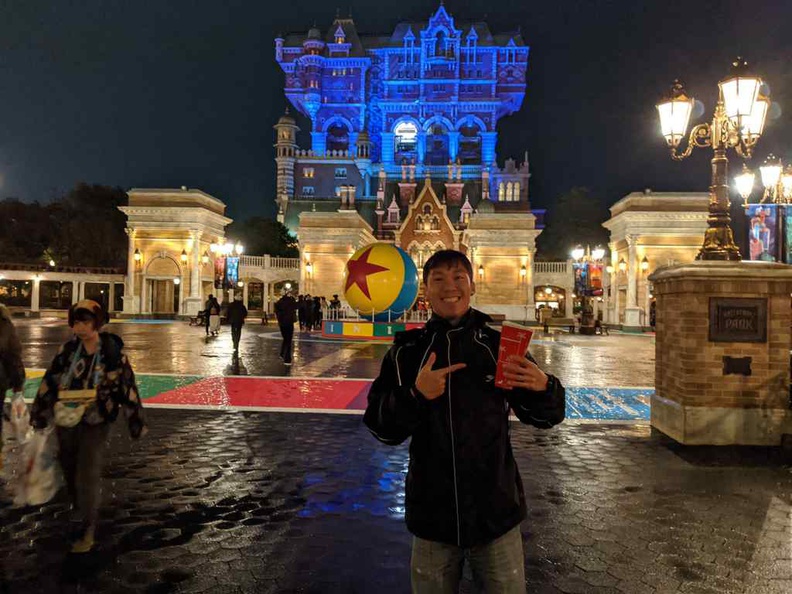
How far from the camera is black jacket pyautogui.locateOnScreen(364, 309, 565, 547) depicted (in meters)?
2.37

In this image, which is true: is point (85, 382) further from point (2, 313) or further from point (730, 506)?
point (730, 506)

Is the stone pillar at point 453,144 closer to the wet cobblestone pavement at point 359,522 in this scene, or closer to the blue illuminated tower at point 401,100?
the blue illuminated tower at point 401,100

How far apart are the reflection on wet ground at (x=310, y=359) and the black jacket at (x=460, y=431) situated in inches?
416

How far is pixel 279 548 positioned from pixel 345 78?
99223 millimetres

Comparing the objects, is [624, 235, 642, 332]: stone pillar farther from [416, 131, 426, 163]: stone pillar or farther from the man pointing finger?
[416, 131, 426, 163]: stone pillar

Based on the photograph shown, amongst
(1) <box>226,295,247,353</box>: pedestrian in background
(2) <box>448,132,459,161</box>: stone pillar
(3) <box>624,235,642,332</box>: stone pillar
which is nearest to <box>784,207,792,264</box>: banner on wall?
(1) <box>226,295,247,353</box>: pedestrian in background

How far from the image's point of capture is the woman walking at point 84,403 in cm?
409

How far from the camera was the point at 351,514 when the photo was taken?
15.9 ft

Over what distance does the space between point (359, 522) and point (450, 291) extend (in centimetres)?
288

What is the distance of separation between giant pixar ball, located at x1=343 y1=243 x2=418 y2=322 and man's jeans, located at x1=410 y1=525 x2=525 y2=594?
1975 cm

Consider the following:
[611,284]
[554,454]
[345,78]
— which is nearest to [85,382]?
[554,454]

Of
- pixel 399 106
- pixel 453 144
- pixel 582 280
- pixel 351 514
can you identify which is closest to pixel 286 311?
pixel 351 514

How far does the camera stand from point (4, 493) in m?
5.29

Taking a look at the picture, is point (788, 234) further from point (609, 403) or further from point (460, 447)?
point (460, 447)
